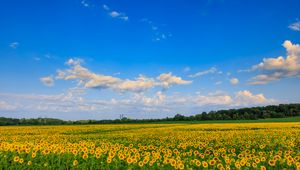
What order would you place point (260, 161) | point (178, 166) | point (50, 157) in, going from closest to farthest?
point (178, 166) < point (260, 161) < point (50, 157)

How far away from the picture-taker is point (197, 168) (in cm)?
1004

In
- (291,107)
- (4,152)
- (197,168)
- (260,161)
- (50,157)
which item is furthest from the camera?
(291,107)

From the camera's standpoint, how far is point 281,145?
17.2m

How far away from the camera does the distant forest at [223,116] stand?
78.2 metres

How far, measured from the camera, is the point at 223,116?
8531 cm

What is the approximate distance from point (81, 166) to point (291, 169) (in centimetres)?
613

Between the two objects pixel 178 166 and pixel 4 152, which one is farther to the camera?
pixel 4 152

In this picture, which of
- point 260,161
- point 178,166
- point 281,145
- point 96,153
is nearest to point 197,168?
point 178,166

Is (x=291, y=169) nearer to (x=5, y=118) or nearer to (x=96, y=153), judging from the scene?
(x=96, y=153)

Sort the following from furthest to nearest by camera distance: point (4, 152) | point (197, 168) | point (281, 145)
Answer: point (281, 145) → point (4, 152) → point (197, 168)

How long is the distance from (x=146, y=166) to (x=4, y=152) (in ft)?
19.7

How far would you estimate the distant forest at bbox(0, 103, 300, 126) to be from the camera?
78.2 meters

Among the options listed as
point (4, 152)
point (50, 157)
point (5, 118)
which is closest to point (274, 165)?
point (50, 157)

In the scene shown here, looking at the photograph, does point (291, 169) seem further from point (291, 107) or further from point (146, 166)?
point (291, 107)
